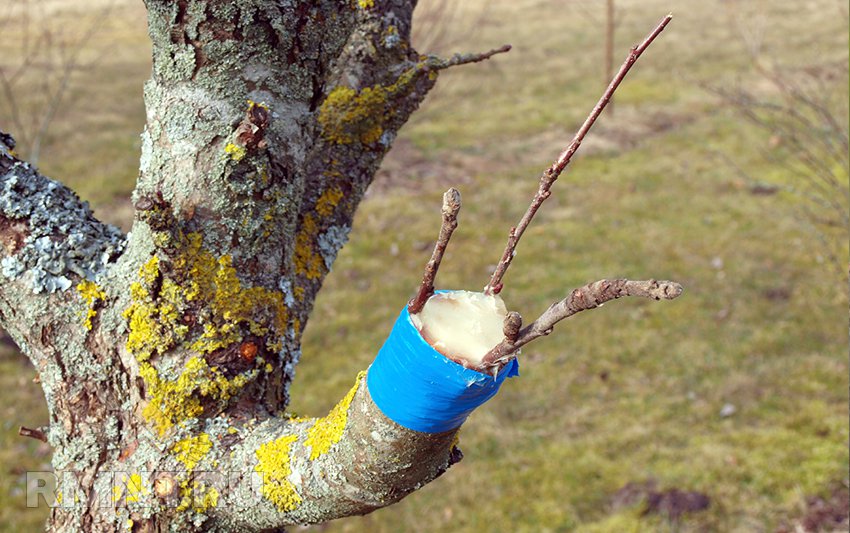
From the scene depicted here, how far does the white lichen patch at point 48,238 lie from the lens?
166 centimetres

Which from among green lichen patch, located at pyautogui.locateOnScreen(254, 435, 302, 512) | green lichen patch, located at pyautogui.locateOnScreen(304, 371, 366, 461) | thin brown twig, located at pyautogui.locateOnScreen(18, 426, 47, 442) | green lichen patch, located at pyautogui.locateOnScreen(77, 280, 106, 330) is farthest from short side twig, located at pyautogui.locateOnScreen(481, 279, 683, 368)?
thin brown twig, located at pyautogui.locateOnScreen(18, 426, 47, 442)

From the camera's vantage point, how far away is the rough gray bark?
5.29ft

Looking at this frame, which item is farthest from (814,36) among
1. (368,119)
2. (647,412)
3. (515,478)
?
(368,119)

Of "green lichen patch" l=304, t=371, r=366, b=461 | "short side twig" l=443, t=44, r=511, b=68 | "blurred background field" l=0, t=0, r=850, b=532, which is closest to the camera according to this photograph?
"green lichen patch" l=304, t=371, r=366, b=461

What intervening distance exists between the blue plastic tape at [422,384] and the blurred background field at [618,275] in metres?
3.81

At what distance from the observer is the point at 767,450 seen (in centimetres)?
576

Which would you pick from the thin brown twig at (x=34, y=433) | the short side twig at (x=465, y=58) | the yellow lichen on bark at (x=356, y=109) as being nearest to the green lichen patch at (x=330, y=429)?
the thin brown twig at (x=34, y=433)

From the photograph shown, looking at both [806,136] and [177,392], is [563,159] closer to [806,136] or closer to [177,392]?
[177,392]

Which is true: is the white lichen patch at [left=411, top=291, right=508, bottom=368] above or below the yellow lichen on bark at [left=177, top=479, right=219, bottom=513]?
above

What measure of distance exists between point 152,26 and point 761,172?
1227 centimetres

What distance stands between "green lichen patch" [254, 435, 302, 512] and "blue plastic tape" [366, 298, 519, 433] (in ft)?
1.27


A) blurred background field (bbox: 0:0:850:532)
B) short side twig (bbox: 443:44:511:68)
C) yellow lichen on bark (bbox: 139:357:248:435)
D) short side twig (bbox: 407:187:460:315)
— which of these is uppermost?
short side twig (bbox: 407:187:460:315)

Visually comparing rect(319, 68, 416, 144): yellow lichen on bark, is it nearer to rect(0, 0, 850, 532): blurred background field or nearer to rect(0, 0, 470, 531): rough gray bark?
rect(0, 0, 470, 531): rough gray bark

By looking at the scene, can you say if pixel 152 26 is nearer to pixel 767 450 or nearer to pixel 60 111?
pixel 767 450
